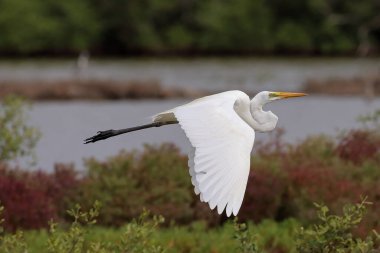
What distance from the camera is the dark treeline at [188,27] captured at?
5272cm

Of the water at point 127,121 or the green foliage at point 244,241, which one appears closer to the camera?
the green foliage at point 244,241

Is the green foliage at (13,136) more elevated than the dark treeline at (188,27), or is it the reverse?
the green foliage at (13,136)

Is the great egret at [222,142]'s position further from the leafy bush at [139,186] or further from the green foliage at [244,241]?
the leafy bush at [139,186]

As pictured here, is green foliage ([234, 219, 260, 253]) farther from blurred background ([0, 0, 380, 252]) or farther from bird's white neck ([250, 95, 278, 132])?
blurred background ([0, 0, 380, 252])

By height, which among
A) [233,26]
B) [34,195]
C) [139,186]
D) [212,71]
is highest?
[34,195]

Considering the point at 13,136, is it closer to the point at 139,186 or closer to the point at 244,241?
the point at 139,186

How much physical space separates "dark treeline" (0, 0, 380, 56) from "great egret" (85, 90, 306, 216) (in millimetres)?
44619

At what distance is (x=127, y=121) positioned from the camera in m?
25.8

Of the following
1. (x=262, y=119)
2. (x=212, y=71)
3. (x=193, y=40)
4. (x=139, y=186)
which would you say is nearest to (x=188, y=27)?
(x=193, y=40)

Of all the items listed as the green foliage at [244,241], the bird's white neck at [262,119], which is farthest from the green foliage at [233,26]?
the green foliage at [244,241]

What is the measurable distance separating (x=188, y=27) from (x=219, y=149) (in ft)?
162

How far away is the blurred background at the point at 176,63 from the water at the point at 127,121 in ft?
0.12

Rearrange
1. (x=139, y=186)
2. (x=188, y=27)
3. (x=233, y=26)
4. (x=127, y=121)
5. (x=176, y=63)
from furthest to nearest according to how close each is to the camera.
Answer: (x=188, y=27)
(x=233, y=26)
(x=176, y=63)
(x=127, y=121)
(x=139, y=186)

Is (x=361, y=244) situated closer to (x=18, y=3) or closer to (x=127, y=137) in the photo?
(x=127, y=137)
